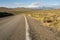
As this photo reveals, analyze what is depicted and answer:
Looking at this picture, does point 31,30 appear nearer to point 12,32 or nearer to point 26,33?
point 12,32

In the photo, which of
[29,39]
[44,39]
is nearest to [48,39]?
[44,39]

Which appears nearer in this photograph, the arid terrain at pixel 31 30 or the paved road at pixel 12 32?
the paved road at pixel 12 32

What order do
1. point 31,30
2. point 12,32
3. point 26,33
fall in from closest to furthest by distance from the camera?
1. point 26,33
2. point 12,32
3. point 31,30

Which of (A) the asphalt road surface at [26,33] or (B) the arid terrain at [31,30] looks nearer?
(A) the asphalt road surface at [26,33]

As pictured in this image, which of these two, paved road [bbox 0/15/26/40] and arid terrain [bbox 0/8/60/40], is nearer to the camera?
paved road [bbox 0/15/26/40]

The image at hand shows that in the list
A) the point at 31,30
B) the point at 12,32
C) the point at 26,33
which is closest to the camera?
the point at 26,33

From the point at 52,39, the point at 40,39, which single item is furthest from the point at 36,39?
the point at 52,39

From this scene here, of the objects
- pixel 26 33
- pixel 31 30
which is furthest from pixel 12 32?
pixel 31 30

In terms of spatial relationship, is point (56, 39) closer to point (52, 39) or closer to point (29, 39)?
point (52, 39)

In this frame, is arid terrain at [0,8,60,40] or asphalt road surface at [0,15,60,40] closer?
asphalt road surface at [0,15,60,40]

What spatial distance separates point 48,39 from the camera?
10586mm

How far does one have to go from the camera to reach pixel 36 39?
1066 centimetres

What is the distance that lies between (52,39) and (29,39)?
132 cm

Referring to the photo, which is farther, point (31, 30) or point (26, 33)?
point (31, 30)
